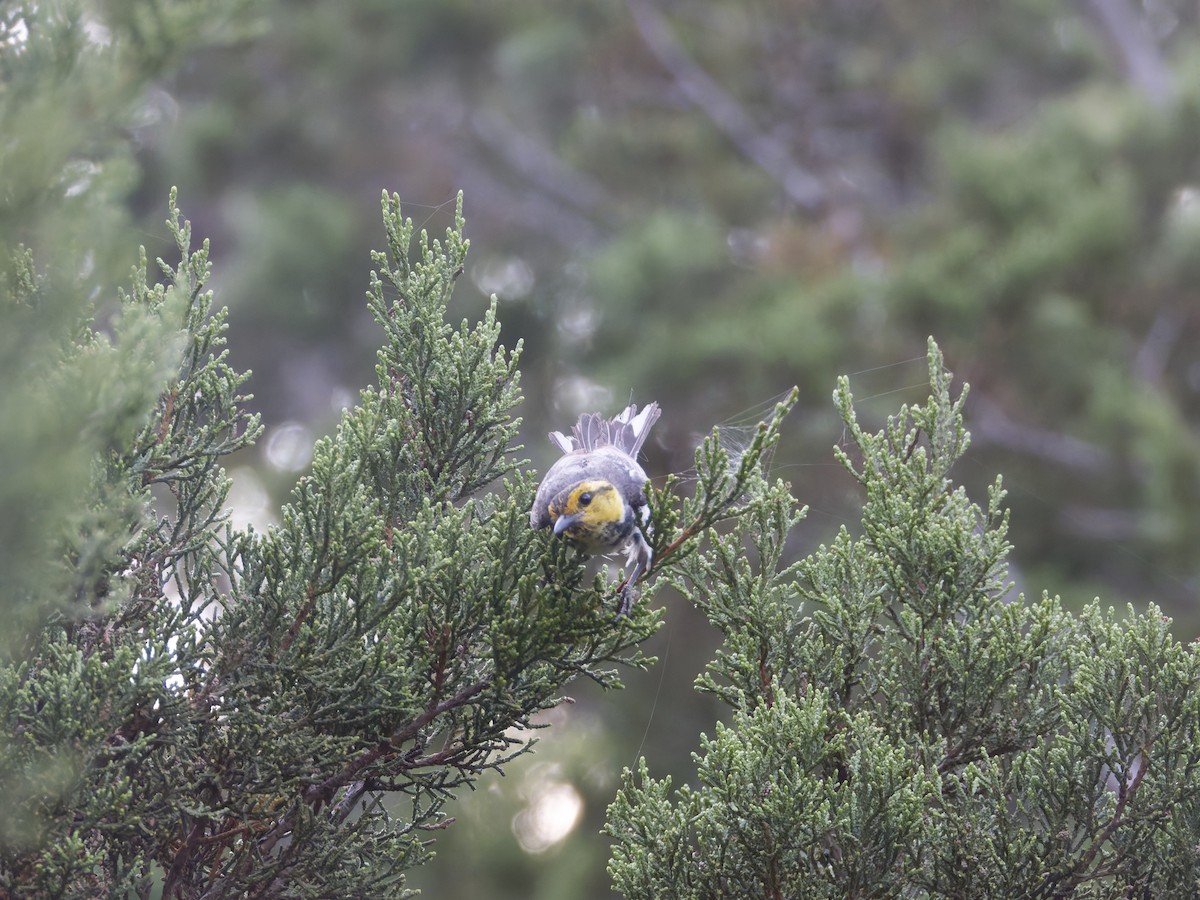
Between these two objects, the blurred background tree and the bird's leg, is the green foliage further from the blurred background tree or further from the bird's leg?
the blurred background tree

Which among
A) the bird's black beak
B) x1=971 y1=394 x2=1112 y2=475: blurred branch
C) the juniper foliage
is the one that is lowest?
the juniper foliage

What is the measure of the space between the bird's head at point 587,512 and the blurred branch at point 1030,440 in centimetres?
515

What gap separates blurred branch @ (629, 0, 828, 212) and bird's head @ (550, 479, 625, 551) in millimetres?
7522

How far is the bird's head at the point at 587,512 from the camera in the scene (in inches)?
73.5

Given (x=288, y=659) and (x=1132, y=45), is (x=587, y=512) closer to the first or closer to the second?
(x=288, y=659)

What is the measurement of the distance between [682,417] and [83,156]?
5.12m

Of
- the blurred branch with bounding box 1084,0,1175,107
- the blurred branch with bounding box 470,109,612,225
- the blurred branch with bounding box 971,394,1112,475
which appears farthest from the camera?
the blurred branch with bounding box 470,109,612,225

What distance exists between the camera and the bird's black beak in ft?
6.09

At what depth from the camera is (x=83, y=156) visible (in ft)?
5.94

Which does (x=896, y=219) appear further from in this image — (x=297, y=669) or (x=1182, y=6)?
(x=297, y=669)


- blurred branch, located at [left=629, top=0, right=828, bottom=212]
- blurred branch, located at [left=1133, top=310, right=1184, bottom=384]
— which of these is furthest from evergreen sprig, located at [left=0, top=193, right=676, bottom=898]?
blurred branch, located at [left=629, top=0, right=828, bottom=212]

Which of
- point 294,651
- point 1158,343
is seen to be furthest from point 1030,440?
point 294,651

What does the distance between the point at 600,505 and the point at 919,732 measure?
0.81 m

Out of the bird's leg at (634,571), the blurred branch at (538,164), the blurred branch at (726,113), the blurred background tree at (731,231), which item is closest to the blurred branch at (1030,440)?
the blurred background tree at (731,231)
